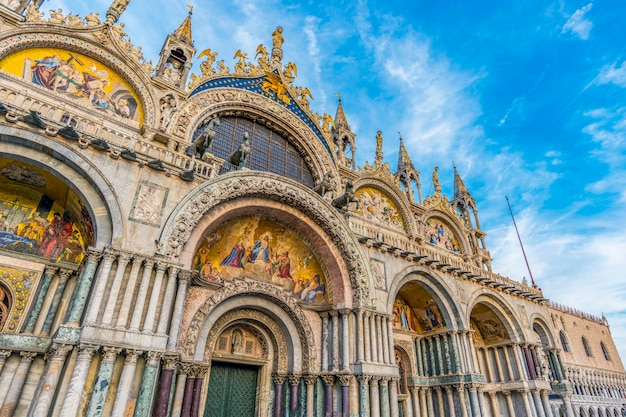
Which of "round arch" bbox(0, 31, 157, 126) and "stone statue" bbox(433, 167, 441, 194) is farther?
"stone statue" bbox(433, 167, 441, 194)

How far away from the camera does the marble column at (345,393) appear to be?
10516mm

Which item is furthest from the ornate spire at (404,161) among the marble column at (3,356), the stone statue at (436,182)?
the marble column at (3,356)

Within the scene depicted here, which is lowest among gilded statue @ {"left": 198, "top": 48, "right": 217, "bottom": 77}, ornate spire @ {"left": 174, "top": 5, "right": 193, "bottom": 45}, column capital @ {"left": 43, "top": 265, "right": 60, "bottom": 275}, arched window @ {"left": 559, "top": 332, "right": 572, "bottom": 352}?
column capital @ {"left": 43, "top": 265, "right": 60, "bottom": 275}

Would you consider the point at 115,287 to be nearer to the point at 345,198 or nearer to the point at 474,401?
the point at 345,198

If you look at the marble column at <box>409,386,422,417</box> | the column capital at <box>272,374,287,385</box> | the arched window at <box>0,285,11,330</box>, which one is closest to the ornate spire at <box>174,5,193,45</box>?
the arched window at <box>0,285,11,330</box>

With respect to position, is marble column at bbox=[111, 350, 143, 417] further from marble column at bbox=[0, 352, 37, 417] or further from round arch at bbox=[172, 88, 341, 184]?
round arch at bbox=[172, 88, 341, 184]

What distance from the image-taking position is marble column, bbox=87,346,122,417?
22.8ft

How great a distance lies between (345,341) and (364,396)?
1593mm

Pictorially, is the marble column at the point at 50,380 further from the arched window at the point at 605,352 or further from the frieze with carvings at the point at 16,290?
the arched window at the point at 605,352

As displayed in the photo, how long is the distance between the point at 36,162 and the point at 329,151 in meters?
11.3

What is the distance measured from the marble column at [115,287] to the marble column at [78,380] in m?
0.58

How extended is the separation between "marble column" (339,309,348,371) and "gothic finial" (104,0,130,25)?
12721mm

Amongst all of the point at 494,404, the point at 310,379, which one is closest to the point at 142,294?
the point at 310,379

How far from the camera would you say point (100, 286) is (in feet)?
25.6
